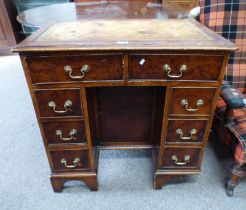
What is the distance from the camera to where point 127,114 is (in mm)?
1396

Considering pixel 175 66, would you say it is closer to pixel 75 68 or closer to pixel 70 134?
pixel 75 68

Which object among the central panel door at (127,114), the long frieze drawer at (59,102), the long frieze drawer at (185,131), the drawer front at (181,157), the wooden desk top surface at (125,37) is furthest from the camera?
the central panel door at (127,114)

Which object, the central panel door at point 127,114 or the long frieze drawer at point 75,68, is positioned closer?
the long frieze drawer at point 75,68

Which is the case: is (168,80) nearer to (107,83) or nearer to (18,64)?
(107,83)

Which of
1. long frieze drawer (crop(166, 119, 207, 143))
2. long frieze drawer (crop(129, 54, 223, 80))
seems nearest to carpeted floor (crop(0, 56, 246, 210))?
long frieze drawer (crop(166, 119, 207, 143))

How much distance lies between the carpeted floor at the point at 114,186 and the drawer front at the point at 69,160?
213 mm

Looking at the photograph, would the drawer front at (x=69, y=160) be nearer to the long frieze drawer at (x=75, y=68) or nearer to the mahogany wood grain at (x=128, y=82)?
the mahogany wood grain at (x=128, y=82)

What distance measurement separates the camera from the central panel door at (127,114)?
4.27 feet

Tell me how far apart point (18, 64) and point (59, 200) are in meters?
2.60

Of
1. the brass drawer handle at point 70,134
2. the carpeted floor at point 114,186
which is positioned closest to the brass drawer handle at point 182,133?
the carpeted floor at point 114,186

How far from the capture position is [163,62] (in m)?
0.87

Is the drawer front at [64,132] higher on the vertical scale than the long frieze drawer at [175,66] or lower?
lower

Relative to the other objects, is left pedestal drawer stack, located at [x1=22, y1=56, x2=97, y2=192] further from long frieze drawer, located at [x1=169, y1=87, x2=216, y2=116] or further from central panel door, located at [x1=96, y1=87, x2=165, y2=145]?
long frieze drawer, located at [x1=169, y1=87, x2=216, y2=116]

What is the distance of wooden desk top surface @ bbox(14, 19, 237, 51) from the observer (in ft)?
2.71
